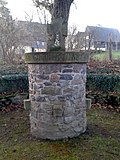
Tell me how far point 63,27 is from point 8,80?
4506 millimetres

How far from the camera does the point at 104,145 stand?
4652mm

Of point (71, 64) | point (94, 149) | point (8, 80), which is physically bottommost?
point (94, 149)

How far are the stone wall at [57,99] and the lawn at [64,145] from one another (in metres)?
0.24

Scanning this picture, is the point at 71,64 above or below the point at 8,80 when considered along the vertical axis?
above

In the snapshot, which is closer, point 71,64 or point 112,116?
point 71,64

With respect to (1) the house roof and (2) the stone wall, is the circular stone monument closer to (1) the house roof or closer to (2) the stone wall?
(2) the stone wall

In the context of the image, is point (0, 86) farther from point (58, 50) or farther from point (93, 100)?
A: point (58, 50)

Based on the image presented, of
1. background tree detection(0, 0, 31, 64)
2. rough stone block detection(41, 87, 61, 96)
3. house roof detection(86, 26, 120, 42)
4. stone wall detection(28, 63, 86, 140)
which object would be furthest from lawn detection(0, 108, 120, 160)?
house roof detection(86, 26, 120, 42)

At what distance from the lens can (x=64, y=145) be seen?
4660mm

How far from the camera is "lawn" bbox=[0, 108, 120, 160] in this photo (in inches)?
169

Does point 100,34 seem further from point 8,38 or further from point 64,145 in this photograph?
point 64,145

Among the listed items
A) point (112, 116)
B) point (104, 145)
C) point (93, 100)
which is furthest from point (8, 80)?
point (104, 145)

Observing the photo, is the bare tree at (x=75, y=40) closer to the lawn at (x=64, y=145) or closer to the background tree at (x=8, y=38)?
the background tree at (x=8, y=38)

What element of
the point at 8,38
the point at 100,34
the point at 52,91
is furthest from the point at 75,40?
the point at 100,34
